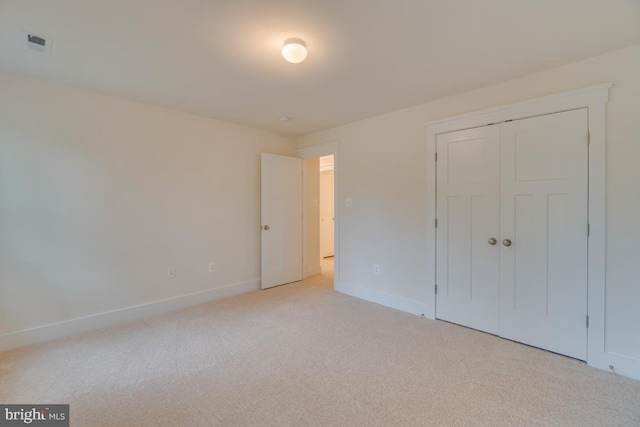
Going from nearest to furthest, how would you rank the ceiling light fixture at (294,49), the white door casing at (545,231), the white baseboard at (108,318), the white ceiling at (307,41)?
the white ceiling at (307,41) → the ceiling light fixture at (294,49) → the white door casing at (545,231) → the white baseboard at (108,318)

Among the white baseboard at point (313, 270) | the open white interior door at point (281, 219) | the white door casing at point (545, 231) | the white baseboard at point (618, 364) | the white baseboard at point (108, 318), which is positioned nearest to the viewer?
the white baseboard at point (618, 364)

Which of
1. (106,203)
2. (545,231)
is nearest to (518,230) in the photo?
(545,231)

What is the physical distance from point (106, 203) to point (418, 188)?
11.2 feet

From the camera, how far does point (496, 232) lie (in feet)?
8.61

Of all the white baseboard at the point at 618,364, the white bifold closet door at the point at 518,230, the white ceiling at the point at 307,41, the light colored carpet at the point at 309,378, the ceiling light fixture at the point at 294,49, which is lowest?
the light colored carpet at the point at 309,378

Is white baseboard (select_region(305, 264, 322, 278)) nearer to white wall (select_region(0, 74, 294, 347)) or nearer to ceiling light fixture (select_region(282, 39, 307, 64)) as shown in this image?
white wall (select_region(0, 74, 294, 347))

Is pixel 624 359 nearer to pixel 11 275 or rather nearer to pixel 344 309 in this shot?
pixel 344 309

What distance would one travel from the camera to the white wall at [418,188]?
201cm

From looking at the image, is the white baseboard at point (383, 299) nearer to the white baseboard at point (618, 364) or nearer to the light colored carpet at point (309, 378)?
the light colored carpet at point (309, 378)

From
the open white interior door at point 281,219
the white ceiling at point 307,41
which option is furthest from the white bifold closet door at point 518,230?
the open white interior door at point 281,219

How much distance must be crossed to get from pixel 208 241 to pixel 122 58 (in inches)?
87.1

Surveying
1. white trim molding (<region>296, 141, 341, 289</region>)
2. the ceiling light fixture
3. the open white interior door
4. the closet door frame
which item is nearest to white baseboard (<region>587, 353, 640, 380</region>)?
the closet door frame

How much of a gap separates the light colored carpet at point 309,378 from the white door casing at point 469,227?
0.25 meters

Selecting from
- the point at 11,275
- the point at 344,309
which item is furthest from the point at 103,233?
the point at 344,309
